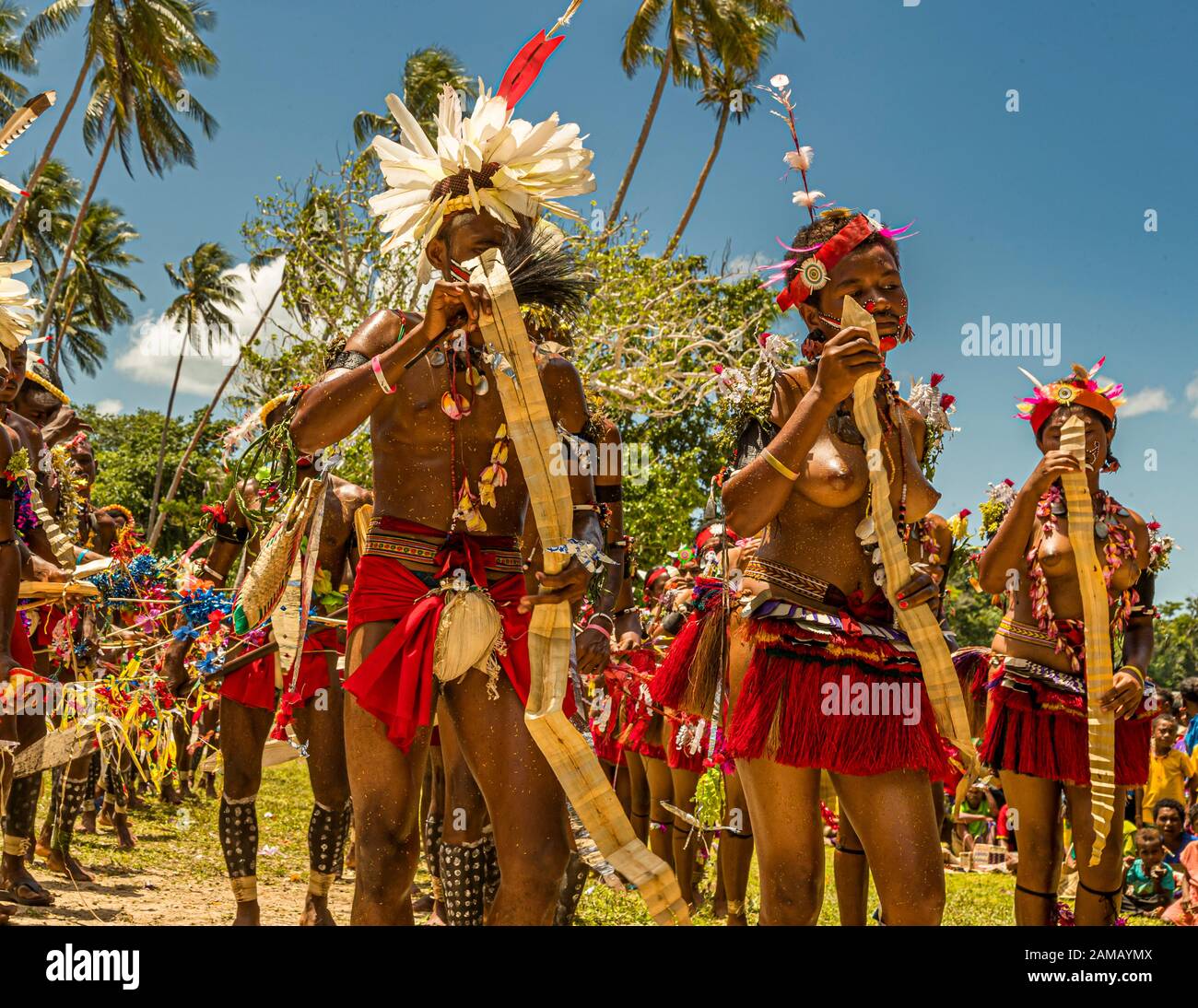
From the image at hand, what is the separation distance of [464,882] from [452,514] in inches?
53.1

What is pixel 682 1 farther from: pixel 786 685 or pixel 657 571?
pixel 786 685

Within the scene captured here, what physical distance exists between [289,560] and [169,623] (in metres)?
3.00

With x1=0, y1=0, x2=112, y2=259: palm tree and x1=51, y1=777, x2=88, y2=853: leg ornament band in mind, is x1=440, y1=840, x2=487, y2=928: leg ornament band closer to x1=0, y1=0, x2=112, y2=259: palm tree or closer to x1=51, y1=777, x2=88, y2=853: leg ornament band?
x1=51, y1=777, x2=88, y2=853: leg ornament band

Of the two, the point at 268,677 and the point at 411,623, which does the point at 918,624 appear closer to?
the point at 411,623

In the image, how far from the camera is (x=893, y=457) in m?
4.08

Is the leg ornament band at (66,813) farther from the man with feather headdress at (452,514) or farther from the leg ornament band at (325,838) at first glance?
the man with feather headdress at (452,514)

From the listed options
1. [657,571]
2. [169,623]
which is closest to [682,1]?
[657,571]

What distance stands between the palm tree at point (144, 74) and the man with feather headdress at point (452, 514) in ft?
82.7

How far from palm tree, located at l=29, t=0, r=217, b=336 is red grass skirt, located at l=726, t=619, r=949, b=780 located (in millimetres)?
25918

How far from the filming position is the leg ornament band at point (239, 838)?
5.79 meters

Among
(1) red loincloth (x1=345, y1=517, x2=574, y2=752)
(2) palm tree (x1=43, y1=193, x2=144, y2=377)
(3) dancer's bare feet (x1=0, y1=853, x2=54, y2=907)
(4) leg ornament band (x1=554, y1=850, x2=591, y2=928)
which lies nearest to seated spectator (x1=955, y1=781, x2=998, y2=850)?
(4) leg ornament band (x1=554, y1=850, x2=591, y2=928)

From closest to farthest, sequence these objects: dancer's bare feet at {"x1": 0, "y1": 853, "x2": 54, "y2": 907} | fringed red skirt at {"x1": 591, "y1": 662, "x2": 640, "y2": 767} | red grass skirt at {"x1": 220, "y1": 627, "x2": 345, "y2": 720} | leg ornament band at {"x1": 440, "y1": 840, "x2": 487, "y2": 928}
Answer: leg ornament band at {"x1": 440, "y1": 840, "x2": 487, "y2": 928} → red grass skirt at {"x1": 220, "y1": 627, "x2": 345, "y2": 720} → dancer's bare feet at {"x1": 0, "y1": 853, "x2": 54, "y2": 907} → fringed red skirt at {"x1": 591, "y1": 662, "x2": 640, "y2": 767}

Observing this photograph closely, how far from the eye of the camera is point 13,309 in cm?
446

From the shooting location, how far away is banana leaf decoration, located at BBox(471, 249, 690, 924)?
3363mm
